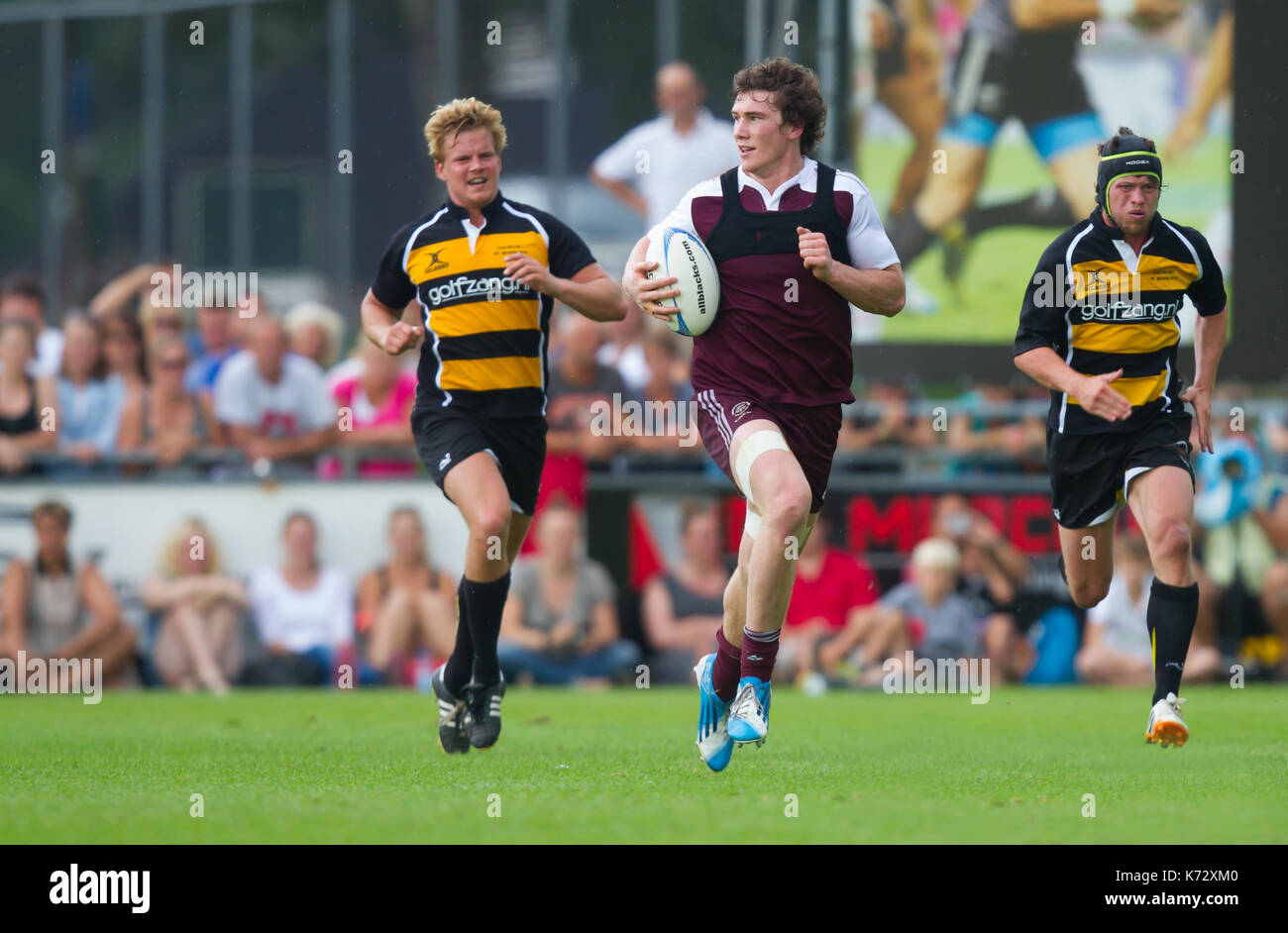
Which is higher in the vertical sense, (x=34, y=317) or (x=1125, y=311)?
(x=34, y=317)

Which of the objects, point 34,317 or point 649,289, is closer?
point 649,289

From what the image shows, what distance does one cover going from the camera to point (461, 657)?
28.7 ft

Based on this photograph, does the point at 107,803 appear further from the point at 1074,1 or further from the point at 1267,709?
the point at 1074,1

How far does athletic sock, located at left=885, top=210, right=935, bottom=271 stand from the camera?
15.3 meters

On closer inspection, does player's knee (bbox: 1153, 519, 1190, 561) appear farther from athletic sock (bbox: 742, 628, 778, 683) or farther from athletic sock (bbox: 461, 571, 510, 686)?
athletic sock (bbox: 461, 571, 510, 686)

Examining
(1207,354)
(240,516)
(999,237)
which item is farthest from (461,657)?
(999,237)

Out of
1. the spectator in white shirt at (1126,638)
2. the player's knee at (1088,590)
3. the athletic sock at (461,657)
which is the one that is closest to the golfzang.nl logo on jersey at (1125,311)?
the player's knee at (1088,590)

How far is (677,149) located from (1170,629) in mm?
7614

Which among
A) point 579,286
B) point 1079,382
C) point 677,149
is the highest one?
point 677,149

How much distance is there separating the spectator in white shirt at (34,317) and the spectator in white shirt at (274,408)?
59.3 inches

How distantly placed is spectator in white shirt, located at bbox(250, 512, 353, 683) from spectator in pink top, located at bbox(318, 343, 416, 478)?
816mm

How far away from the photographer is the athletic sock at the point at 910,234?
50.1 ft

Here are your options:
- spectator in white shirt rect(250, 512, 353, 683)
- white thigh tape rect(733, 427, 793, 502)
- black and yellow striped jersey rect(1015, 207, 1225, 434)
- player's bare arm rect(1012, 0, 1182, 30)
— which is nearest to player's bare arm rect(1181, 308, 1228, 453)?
black and yellow striped jersey rect(1015, 207, 1225, 434)

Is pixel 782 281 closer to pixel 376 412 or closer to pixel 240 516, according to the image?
pixel 376 412
